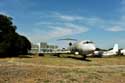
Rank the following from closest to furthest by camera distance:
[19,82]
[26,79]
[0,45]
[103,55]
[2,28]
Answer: [19,82] < [26,79] < [0,45] < [2,28] < [103,55]

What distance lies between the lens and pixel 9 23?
6612cm

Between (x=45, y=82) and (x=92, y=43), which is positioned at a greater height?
(x=92, y=43)

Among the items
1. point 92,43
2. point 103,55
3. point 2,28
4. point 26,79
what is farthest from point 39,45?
point 26,79

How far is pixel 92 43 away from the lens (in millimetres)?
54312

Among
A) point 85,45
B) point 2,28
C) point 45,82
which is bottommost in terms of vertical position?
point 45,82

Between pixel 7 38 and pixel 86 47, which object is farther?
pixel 7 38

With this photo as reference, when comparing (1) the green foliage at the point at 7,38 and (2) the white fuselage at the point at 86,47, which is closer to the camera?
(2) the white fuselage at the point at 86,47

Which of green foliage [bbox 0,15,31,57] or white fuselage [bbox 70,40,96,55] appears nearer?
white fuselage [bbox 70,40,96,55]

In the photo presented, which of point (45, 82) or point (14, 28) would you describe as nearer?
point (45, 82)

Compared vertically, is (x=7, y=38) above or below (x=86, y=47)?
above

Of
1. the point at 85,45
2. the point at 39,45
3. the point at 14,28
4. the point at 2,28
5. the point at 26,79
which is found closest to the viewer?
the point at 26,79

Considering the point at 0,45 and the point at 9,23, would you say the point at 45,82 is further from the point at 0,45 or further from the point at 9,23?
the point at 9,23

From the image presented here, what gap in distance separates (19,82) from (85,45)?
33460 mm

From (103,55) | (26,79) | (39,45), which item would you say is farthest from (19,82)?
(39,45)
